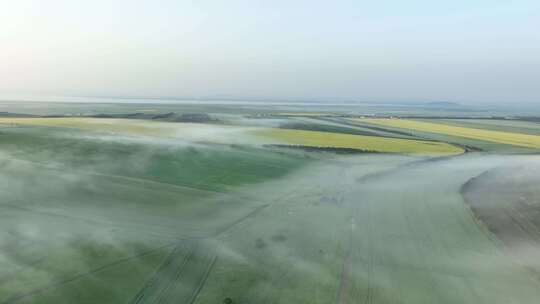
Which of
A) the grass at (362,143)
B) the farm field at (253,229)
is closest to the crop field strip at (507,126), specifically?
the grass at (362,143)

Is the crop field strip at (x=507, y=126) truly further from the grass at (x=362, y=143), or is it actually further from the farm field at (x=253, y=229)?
the farm field at (x=253, y=229)

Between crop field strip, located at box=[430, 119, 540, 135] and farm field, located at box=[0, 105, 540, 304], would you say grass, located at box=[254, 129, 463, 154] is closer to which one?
farm field, located at box=[0, 105, 540, 304]

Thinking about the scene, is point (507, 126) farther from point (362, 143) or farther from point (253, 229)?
point (253, 229)

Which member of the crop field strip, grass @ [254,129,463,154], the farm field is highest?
the crop field strip

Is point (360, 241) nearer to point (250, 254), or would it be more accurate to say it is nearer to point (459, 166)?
point (250, 254)

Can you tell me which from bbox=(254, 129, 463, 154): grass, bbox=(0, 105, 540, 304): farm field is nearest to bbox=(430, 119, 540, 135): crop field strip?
bbox=(254, 129, 463, 154): grass

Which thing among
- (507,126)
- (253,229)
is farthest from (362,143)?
(507,126)
